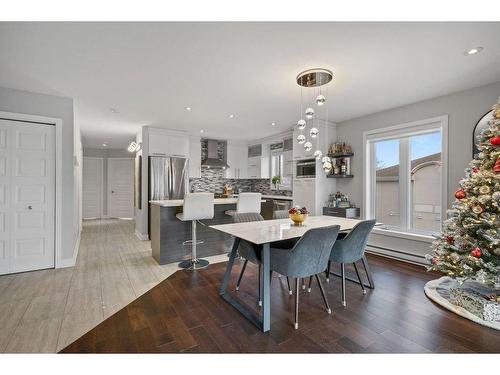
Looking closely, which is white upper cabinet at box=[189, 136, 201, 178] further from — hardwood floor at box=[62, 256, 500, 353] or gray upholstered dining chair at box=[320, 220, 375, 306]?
gray upholstered dining chair at box=[320, 220, 375, 306]

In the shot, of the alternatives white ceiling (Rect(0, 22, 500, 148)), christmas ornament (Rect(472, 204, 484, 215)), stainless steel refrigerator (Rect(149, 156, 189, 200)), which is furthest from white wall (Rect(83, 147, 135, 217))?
christmas ornament (Rect(472, 204, 484, 215))

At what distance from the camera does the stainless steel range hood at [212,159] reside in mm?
6370

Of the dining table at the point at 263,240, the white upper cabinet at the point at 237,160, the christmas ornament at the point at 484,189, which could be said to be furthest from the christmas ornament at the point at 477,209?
the white upper cabinet at the point at 237,160

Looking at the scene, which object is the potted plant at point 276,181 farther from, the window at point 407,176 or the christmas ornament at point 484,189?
the christmas ornament at point 484,189

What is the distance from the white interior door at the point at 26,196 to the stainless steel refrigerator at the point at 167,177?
1.89 m

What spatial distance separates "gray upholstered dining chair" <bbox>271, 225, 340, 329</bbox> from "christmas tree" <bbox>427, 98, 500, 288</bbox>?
4.56 ft

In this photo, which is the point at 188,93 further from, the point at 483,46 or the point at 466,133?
the point at 466,133

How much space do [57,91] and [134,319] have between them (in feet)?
10.1

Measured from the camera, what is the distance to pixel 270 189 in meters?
6.76

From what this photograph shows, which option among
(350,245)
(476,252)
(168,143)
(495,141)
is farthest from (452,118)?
(168,143)

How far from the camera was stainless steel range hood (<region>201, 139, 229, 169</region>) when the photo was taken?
6.37 meters

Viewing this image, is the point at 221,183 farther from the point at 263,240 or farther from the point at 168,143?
the point at 263,240

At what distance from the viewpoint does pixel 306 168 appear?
487 centimetres
